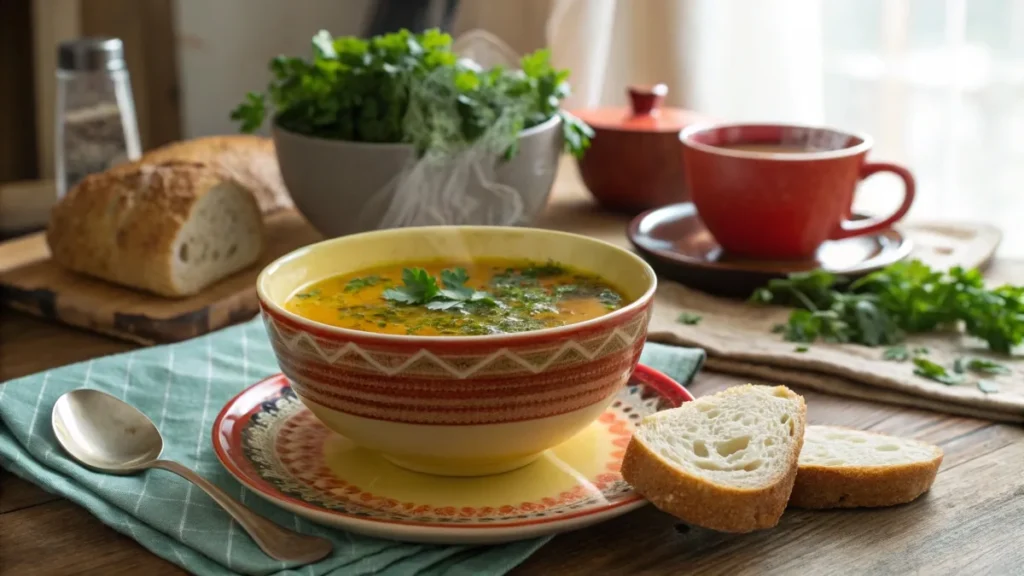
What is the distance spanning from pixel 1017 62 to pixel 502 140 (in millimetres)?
1191

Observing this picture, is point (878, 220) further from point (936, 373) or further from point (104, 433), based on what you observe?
point (104, 433)

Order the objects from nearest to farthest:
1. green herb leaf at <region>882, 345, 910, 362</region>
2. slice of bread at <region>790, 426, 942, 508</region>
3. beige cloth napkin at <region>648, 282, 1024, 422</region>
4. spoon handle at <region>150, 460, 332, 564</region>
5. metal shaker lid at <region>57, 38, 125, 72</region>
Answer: spoon handle at <region>150, 460, 332, 564</region>
slice of bread at <region>790, 426, 942, 508</region>
beige cloth napkin at <region>648, 282, 1024, 422</region>
green herb leaf at <region>882, 345, 910, 362</region>
metal shaker lid at <region>57, 38, 125, 72</region>

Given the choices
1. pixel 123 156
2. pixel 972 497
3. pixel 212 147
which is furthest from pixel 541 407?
pixel 123 156

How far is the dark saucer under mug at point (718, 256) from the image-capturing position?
5.53 feet

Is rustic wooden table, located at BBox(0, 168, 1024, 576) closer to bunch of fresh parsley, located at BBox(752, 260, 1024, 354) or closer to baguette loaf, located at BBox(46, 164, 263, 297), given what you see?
bunch of fresh parsley, located at BBox(752, 260, 1024, 354)

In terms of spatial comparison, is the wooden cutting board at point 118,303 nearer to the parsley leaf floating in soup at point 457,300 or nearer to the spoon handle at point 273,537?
the parsley leaf floating in soup at point 457,300

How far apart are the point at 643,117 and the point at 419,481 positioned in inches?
Result: 48.2

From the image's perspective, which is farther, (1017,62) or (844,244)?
(1017,62)

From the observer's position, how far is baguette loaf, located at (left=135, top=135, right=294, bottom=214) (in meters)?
2.09

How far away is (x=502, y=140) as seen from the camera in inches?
71.1

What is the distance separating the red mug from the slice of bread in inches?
25.7

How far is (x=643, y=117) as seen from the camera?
2.13m

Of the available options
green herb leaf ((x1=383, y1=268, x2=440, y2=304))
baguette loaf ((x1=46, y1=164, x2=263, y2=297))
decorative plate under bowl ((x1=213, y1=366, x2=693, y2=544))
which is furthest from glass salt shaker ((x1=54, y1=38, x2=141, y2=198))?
green herb leaf ((x1=383, y1=268, x2=440, y2=304))

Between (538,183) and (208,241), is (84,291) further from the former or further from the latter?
(538,183)
